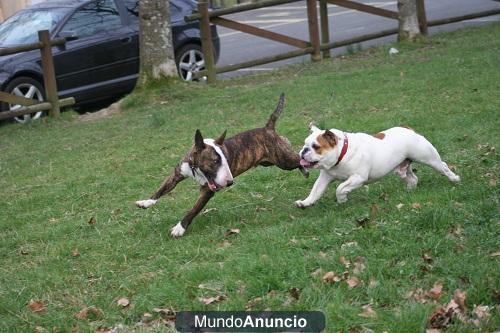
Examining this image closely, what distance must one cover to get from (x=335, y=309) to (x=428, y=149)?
256 cm

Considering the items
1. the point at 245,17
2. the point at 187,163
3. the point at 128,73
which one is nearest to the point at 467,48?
the point at 128,73

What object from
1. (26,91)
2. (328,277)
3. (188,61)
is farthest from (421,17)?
(328,277)

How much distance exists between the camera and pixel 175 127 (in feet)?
36.4

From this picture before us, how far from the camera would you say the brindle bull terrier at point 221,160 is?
Answer: 657 centimetres

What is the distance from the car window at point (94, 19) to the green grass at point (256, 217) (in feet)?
6.19

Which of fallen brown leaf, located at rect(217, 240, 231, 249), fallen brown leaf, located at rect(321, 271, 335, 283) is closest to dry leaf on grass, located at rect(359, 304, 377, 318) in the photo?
fallen brown leaf, located at rect(321, 271, 335, 283)

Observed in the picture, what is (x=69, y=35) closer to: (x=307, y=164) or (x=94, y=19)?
(x=94, y=19)

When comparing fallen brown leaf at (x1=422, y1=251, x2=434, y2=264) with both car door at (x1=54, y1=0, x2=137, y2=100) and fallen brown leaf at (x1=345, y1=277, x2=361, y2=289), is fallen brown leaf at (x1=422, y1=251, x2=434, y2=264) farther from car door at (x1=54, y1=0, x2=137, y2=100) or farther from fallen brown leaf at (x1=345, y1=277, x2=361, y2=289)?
car door at (x1=54, y1=0, x2=137, y2=100)

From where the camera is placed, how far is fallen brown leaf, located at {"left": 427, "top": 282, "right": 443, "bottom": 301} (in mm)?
4723

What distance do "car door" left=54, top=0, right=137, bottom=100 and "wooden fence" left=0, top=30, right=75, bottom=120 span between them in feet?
1.43

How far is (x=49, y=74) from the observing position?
1284cm

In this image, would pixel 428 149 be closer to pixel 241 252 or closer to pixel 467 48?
pixel 241 252

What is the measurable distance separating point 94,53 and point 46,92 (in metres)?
1.08

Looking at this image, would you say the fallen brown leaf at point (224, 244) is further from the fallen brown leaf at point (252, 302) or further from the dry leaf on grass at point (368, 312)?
the dry leaf on grass at point (368, 312)
